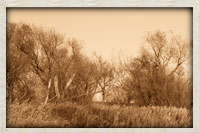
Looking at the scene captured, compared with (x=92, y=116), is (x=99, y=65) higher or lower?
higher

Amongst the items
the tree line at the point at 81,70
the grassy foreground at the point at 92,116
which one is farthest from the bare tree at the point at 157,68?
the grassy foreground at the point at 92,116

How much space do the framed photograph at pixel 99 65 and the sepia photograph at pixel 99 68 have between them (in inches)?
0.5

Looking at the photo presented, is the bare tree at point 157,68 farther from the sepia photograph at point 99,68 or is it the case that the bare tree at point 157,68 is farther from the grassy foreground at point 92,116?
the grassy foreground at point 92,116

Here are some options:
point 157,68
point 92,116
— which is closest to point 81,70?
point 92,116

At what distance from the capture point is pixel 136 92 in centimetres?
570

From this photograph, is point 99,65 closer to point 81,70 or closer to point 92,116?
point 81,70

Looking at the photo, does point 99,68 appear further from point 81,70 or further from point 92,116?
point 92,116

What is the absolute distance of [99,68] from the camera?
224 inches

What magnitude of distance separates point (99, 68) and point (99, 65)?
0.13 feet

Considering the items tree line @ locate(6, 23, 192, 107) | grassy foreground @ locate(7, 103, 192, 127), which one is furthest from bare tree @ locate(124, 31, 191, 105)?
grassy foreground @ locate(7, 103, 192, 127)

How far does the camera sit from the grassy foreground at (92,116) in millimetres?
5613
